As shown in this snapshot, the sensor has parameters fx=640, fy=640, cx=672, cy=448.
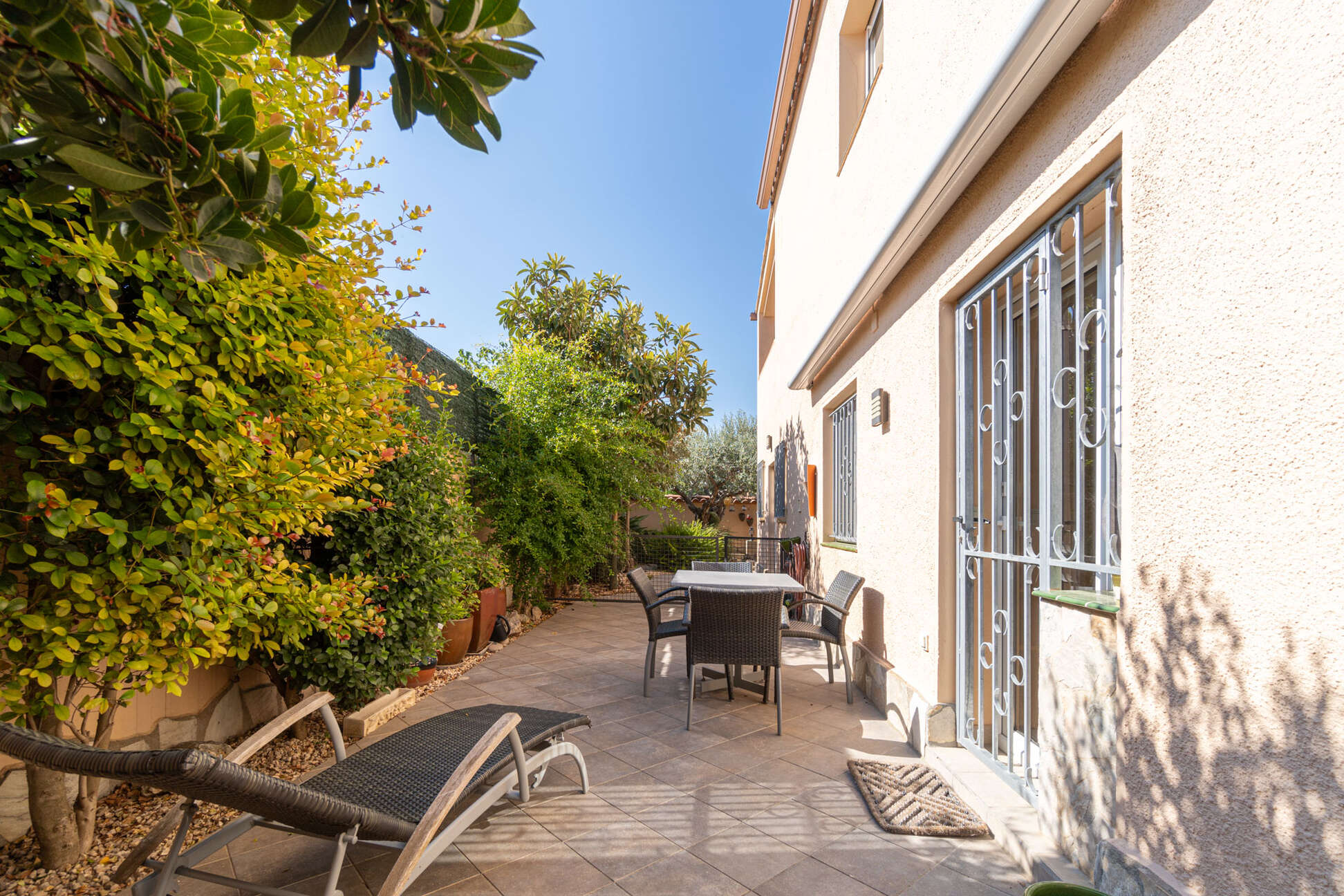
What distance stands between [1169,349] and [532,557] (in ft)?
22.0

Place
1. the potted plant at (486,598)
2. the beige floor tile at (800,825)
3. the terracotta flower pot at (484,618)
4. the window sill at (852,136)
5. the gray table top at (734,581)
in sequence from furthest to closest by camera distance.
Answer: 1. the terracotta flower pot at (484,618)
2. the potted plant at (486,598)
3. the window sill at (852,136)
4. the gray table top at (734,581)
5. the beige floor tile at (800,825)

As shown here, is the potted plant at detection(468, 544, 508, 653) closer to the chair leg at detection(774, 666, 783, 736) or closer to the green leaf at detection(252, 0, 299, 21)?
the chair leg at detection(774, 666, 783, 736)

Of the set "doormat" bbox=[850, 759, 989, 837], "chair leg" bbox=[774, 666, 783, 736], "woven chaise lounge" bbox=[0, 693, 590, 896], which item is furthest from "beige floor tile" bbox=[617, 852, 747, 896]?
"chair leg" bbox=[774, 666, 783, 736]

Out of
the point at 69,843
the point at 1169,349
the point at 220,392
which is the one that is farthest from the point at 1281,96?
the point at 69,843

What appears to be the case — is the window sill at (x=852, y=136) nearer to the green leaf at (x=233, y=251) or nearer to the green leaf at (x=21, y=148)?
the green leaf at (x=233, y=251)

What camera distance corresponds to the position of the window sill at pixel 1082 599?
213cm

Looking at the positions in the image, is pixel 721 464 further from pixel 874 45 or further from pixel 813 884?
pixel 813 884

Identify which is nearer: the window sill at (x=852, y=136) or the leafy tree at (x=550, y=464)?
the window sill at (x=852, y=136)

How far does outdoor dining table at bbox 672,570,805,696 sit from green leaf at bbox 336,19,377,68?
4.05 metres

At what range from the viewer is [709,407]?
13672 millimetres

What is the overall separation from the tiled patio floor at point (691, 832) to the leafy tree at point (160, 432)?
0.98 m

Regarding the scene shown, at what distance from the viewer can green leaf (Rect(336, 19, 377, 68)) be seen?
3.20ft

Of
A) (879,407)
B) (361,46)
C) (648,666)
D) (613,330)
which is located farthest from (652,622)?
(613,330)

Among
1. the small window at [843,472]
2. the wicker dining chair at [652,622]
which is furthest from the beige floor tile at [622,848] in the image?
the small window at [843,472]
